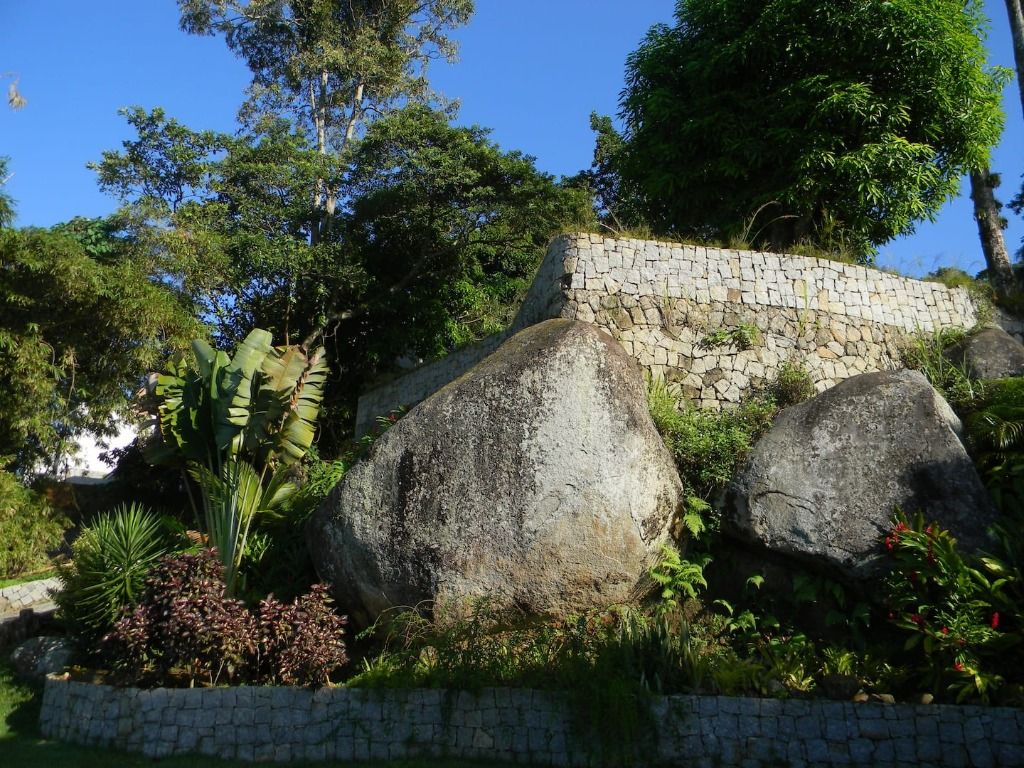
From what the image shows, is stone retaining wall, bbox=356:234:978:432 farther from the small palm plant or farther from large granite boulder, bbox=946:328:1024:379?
the small palm plant

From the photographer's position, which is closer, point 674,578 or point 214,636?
point 214,636

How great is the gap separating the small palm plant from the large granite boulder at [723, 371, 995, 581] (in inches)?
259

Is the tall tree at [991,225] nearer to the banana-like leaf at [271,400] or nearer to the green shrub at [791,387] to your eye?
the green shrub at [791,387]

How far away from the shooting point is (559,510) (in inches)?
400

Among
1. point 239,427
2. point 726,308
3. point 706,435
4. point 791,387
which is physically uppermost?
point 726,308

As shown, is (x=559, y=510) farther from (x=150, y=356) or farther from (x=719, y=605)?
(x=150, y=356)

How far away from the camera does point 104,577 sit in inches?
437

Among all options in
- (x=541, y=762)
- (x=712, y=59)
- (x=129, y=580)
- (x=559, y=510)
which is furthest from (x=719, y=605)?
(x=712, y=59)

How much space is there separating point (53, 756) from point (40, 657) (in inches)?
119

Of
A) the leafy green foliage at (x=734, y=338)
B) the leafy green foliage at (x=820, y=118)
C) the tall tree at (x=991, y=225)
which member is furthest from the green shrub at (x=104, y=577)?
the tall tree at (x=991, y=225)

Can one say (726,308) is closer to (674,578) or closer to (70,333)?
(674,578)

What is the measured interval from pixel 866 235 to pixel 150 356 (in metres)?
14.2

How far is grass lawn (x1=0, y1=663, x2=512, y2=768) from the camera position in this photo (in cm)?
890

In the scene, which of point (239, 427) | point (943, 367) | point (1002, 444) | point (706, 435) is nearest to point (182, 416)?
point (239, 427)
